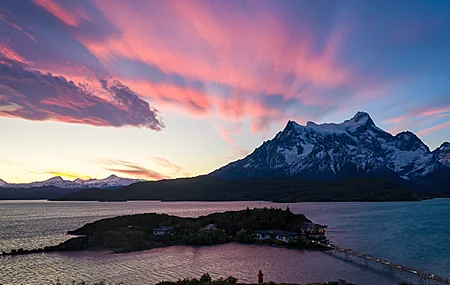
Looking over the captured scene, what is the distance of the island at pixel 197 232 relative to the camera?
95.6 meters

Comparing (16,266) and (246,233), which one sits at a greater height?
(246,233)

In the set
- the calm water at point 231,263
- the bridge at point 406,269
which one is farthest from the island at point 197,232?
the bridge at point 406,269

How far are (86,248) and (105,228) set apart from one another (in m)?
19.8

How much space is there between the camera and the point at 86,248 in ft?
310

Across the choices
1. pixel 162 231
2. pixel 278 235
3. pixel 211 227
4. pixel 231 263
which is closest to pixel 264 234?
pixel 278 235

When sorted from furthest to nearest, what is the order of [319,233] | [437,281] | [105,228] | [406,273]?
[105,228] < [319,233] < [406,273] < [437,281]

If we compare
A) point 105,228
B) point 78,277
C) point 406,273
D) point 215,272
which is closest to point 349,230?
point 406,273

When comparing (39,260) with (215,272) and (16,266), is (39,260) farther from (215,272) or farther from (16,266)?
(215,272)

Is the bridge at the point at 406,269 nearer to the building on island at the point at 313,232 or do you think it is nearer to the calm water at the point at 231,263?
the calm water at the point at 231,263

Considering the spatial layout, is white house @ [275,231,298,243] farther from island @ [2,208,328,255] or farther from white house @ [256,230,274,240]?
white house @ [256,230,274,240]

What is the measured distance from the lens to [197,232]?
346 ft

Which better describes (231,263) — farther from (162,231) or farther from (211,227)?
(162,231)

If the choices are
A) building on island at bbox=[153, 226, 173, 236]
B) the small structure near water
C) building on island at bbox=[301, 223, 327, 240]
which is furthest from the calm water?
building on island at bbox=[153, 226, 173, 236]

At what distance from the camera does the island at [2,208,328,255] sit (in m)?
95.6
